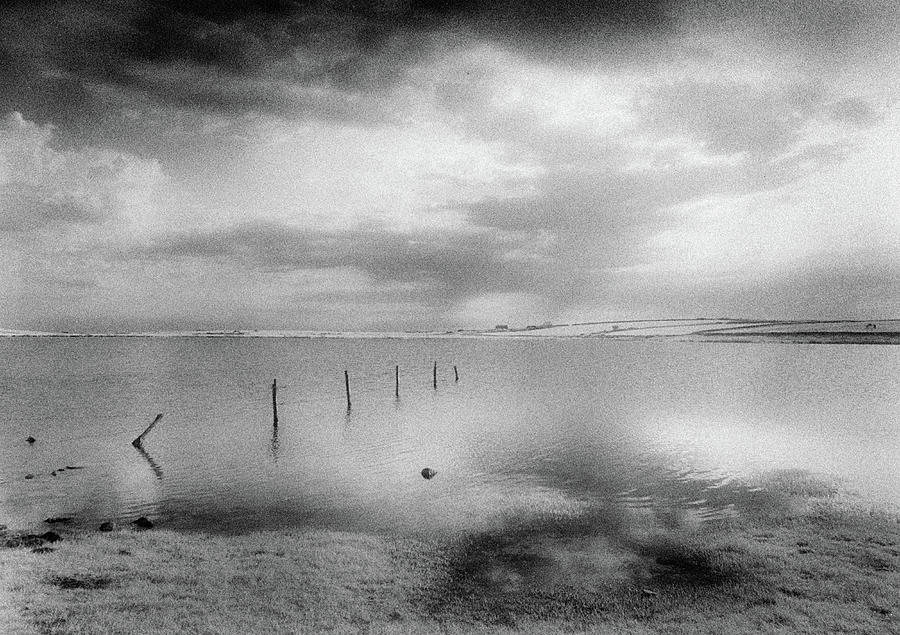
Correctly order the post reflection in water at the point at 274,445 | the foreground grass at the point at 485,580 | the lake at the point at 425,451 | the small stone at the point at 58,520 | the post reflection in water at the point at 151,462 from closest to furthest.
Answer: the foreground grass at the point at 485,580 < the small stone at the point at 58,520 < the lake at the point at 425,451 < the post reflection in water at the point at 151,462 < the post reflection in water at the point at 274,445

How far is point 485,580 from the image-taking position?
12.3 metres

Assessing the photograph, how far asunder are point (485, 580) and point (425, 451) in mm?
14606

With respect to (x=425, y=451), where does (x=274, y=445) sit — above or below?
above

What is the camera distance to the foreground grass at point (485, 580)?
408 inches

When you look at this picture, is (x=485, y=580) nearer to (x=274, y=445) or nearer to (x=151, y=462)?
(x=151, y=462)

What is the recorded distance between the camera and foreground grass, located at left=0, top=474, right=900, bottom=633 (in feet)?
34.0

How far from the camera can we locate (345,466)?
23969 millimetres

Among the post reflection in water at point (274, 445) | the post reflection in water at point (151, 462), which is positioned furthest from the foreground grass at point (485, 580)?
the post reflection in water at point (274, 445)

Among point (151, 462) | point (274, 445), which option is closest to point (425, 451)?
point (274, 445)

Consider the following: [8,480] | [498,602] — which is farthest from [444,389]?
[498,602]

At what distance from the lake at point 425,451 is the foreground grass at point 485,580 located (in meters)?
2.02

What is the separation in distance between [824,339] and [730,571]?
16565 centimetres

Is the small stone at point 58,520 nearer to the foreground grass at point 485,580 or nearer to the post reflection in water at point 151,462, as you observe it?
the foreground grass at point 485,580

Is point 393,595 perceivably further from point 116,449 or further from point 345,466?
point 116,449
